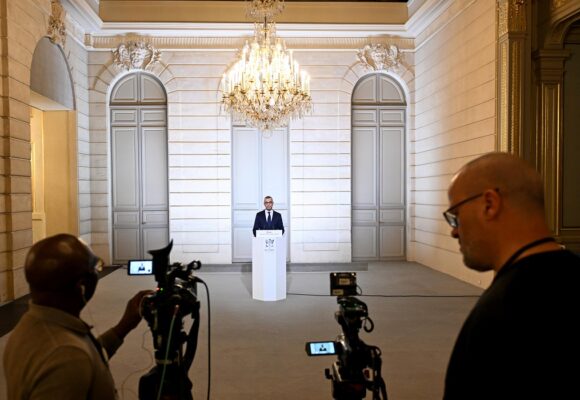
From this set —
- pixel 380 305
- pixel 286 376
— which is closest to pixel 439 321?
pixel 380 305

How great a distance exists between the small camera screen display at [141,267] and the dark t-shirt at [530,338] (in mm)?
1277

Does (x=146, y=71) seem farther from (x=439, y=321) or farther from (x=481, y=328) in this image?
(x=481, y=328)

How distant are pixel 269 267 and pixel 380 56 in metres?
5.86

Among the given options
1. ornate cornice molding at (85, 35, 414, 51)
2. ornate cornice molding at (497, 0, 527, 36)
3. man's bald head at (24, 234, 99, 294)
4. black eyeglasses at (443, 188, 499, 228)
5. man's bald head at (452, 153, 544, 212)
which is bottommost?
man's bald head at (24, 234, 99, 294)

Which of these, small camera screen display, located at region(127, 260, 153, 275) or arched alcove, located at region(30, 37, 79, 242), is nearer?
small camera screen display, located at region(127, 260, 153, 275)

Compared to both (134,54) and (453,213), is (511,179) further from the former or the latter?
(134,54)

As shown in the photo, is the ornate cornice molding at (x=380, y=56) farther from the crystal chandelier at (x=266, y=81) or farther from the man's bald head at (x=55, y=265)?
the man's bald head at (x=55, y=265)

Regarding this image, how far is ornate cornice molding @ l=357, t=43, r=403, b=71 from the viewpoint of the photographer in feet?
34.5

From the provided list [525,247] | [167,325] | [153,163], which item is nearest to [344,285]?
[167,325]

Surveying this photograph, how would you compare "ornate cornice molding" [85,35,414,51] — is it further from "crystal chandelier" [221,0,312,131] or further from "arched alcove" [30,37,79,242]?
"crystal chandelier" [221,0,312,131]

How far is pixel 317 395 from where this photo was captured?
3.64 meters

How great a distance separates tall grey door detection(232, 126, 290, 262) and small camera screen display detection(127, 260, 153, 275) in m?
8.59

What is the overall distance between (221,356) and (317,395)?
4.07ft

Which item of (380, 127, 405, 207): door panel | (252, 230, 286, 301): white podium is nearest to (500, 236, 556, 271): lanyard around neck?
(252, 230, 286, 301): white podium
